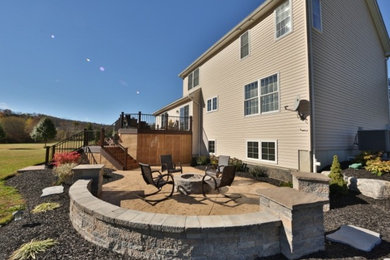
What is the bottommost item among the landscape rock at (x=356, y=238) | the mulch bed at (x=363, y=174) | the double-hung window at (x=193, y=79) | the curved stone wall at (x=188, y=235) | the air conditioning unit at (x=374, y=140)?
the landscape rock at (x=356, y=238)

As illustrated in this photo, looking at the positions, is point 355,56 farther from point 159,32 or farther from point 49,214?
point 49,214

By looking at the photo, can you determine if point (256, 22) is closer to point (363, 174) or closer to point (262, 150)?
point (262, 150)

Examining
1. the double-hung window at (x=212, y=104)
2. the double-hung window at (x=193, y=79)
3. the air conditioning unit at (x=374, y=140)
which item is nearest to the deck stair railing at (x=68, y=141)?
the double-hung window at (x=212, y=104)

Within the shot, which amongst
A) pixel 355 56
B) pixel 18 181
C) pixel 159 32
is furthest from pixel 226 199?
pixel 159 32

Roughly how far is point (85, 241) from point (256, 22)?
10555mm

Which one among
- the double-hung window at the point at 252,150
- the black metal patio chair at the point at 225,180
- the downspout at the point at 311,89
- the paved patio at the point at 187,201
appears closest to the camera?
the paved patio at the point at 187,201

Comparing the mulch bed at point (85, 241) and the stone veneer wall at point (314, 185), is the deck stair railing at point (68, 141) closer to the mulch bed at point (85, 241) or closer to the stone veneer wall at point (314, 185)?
the mulch bed at point (85, 241)

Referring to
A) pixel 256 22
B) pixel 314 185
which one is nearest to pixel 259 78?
pixel 256 22

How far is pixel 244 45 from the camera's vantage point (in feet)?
30.5

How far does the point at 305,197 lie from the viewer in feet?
8.36

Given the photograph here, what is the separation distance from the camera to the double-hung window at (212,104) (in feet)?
37.6

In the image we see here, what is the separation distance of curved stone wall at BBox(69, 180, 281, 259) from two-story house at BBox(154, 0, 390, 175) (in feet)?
15.8

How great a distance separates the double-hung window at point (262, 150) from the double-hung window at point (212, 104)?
3.86m

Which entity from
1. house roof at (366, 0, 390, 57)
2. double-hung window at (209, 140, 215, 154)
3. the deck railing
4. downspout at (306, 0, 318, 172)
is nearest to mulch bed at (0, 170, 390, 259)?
downspout at (306, 0, 318, 172)
